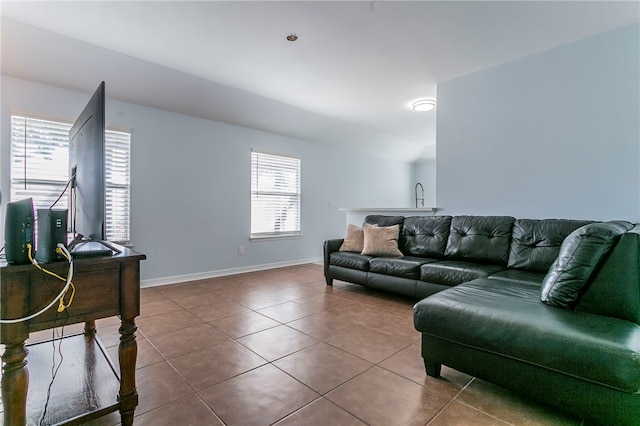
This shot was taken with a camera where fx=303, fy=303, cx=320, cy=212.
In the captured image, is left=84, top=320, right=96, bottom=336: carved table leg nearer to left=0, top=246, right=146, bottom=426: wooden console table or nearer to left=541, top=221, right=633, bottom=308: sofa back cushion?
left=0, top=246, right=146, bottom=426: wooden console table

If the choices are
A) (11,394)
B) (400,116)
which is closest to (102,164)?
(11,394)

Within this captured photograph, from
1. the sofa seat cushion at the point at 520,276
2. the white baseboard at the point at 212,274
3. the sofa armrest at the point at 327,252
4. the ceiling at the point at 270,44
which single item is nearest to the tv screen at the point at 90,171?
the ceiling at the point at 270,44

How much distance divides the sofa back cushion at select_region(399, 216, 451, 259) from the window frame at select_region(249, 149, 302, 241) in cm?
227

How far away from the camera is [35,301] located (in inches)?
44.7

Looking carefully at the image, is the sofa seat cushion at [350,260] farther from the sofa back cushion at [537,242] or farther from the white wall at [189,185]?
the white wall at [189,185]

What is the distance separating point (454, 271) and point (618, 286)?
1346mm

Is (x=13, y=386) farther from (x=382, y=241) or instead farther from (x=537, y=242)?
(x=537, y=242)

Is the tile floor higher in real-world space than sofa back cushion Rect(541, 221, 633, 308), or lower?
lower

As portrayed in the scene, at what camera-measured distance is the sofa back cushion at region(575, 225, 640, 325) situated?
1.45 meters

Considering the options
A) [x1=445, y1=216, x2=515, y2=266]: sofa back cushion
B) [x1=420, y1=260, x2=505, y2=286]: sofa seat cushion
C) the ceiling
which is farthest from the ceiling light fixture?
[x1=420, y1=260, x2=505, y2=286]: sofa seat cushion

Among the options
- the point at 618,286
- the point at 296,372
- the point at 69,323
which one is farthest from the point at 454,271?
the point at 69,323

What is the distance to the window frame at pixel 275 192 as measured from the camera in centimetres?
493

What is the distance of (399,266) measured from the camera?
3.19 metres

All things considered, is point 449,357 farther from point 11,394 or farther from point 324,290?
point 324,290
